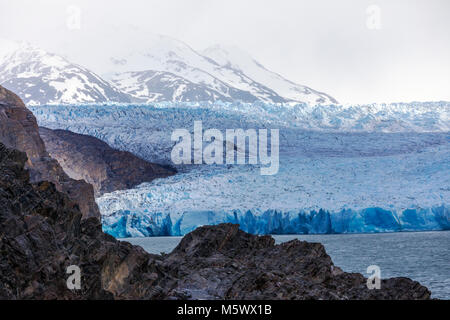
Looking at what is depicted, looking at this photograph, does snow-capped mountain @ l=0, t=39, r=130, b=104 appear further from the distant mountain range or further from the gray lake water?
the gray lake water

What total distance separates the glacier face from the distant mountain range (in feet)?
112

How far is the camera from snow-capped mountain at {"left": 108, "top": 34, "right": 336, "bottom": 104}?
82.3 meters

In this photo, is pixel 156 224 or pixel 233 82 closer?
pixel 156 224

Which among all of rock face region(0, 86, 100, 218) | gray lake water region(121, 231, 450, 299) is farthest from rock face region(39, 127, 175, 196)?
rock face region(0, 86, 100, 218)

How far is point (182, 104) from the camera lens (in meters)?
34.0

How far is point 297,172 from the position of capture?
1022 inches

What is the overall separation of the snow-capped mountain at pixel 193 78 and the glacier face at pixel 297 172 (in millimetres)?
42261

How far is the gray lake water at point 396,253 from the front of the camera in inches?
583

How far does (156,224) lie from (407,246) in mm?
8885

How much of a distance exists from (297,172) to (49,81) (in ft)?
183

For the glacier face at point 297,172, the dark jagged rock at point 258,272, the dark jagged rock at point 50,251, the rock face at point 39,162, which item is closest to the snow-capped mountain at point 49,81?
the glacier face at point 297,172

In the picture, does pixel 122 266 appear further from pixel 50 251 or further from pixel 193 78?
pixel 193 78
